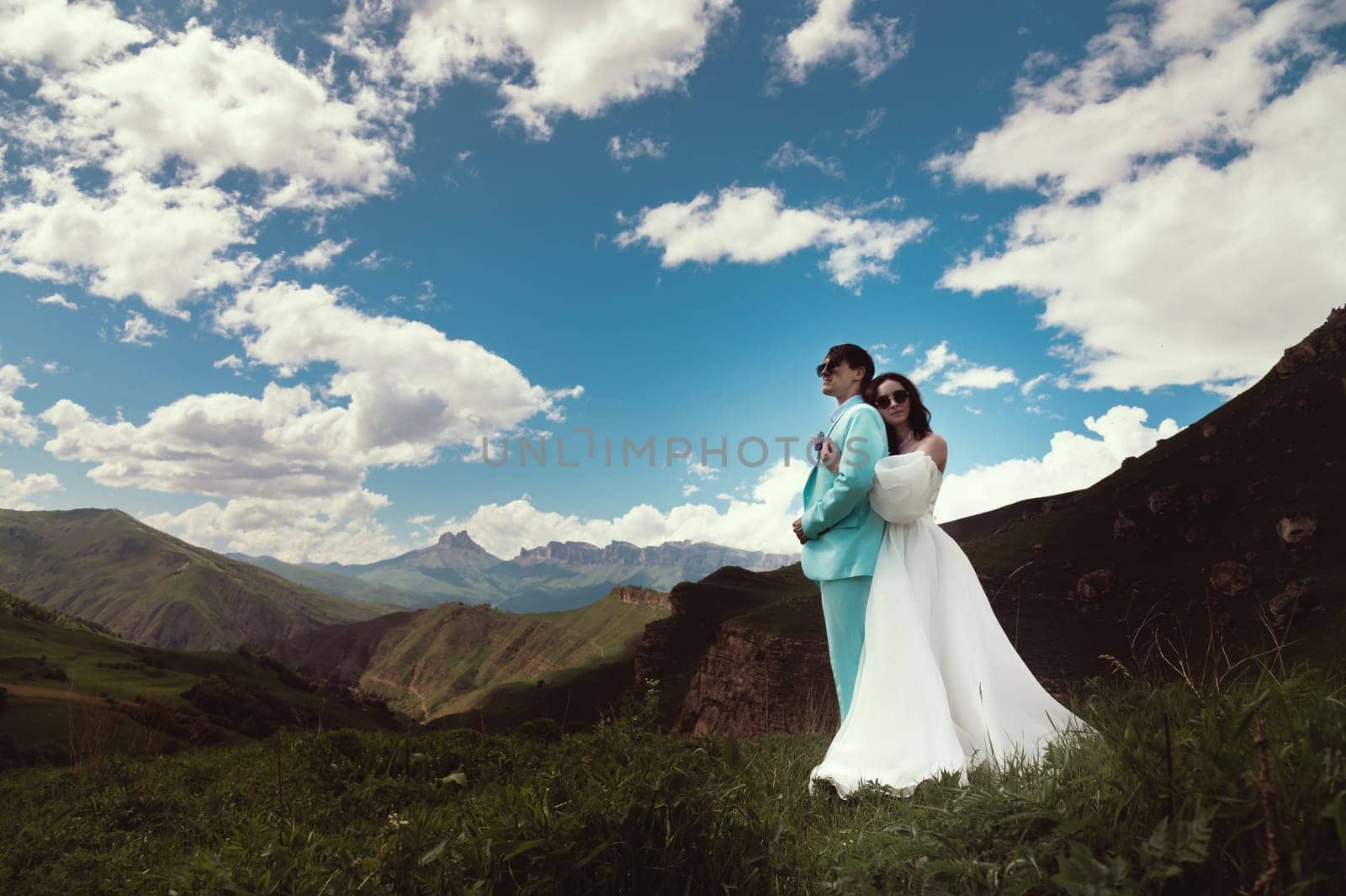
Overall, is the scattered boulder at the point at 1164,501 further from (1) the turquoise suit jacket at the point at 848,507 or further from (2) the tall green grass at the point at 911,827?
(2) the tall green grass at the point at 911,827

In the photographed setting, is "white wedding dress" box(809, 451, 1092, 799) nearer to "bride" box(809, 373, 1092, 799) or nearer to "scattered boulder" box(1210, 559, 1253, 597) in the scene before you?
"bride" box(809, 373, 1092, 799)

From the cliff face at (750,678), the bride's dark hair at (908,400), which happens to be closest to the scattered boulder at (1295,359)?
the cliff face at (750,678)

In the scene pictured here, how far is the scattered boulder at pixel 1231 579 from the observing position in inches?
2269

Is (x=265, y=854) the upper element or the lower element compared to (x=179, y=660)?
upper

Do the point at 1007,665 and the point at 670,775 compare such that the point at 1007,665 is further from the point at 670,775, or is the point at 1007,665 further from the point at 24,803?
the point at 24,803

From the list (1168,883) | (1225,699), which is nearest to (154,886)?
(1168,883)

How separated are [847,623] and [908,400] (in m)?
2.17

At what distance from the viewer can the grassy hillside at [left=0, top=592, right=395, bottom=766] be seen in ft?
132

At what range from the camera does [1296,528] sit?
196 ft

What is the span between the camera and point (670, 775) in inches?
125

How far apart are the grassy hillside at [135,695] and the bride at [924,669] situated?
1000 centimetres

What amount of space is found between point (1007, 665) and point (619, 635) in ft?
614

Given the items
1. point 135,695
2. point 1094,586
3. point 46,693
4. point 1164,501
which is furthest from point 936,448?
point 46,693

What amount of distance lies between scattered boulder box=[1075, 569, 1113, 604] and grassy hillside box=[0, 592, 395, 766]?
61.8 m
